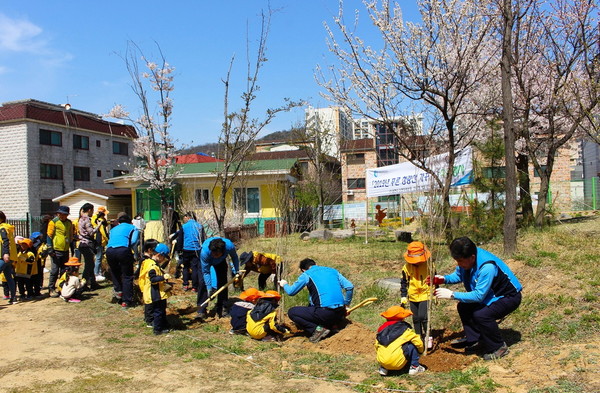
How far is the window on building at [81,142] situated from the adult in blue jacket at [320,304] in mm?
33096

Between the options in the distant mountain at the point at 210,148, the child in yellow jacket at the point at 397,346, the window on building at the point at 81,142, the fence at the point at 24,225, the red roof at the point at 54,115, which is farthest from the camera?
the window on building at the point at 81,142

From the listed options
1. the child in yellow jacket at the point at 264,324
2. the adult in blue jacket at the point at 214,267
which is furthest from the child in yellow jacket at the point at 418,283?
the adult in blue jacket at the point at 214,267

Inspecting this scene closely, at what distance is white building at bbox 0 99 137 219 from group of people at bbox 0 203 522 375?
20.9 m

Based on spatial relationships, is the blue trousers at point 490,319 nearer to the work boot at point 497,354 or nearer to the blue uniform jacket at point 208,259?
the work boot at point 497,354

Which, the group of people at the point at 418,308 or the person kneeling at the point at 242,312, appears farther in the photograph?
the person kneeling at the point at 242,312

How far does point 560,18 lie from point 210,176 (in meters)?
15.7

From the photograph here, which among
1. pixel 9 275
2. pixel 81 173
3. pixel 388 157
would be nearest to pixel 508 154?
pixel 9 275

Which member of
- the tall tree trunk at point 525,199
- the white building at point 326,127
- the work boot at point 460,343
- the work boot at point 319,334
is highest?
the white building at point 326,127

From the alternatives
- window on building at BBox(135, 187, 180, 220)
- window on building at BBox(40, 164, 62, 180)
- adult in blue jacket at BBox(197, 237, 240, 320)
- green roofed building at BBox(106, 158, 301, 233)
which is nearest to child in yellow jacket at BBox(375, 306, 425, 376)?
adult in blue jacket at BBox(197, 237, 240, 320)

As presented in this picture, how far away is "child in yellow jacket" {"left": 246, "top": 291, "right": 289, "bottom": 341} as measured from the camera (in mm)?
6164

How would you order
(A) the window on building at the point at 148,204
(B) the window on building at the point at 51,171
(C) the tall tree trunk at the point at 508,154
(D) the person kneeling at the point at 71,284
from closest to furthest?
(C) the tall tree trunk at the point at 508,154 < (D) the person kneeling at the point at 71,284 < (A) the window on building at the point at 148,204 < (B) the window on building at the point at 51,171

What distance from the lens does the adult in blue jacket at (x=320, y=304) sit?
595 cm

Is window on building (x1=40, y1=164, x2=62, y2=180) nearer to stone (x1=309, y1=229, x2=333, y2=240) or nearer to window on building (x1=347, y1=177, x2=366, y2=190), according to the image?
window on building (x1=347, y1=177, x2=366, y2=190)

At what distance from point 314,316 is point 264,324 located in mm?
666
